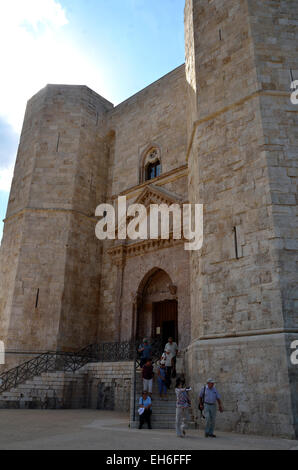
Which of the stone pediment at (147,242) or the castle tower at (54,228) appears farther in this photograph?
the castle tower at (54,228)

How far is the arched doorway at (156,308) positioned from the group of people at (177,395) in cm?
380

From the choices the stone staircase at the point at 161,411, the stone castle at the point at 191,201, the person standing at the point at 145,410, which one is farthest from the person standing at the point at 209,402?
the stone staircase at the point at 161,411

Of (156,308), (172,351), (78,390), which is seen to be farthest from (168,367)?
(156,308)

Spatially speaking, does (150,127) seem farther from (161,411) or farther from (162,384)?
(161,411)

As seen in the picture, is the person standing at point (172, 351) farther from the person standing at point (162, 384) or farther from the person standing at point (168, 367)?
the person standing at point (162, 384)

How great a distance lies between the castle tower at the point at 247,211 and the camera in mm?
7328

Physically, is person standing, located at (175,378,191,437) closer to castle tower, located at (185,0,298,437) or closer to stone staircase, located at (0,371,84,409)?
castle tower, located at (185,0,298,437)

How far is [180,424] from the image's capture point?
6.75 meters

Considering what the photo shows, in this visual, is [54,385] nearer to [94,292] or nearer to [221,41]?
[94,292]

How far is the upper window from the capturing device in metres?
16.0

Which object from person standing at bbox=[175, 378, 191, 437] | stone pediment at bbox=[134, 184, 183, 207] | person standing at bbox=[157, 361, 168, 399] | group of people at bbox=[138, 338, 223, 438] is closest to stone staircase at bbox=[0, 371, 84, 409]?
group of people at bbox=[138, 338, 223, 438]

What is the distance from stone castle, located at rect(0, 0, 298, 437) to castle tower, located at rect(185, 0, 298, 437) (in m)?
0.03

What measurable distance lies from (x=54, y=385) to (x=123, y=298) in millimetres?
4203

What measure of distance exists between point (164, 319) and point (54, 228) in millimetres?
5865
